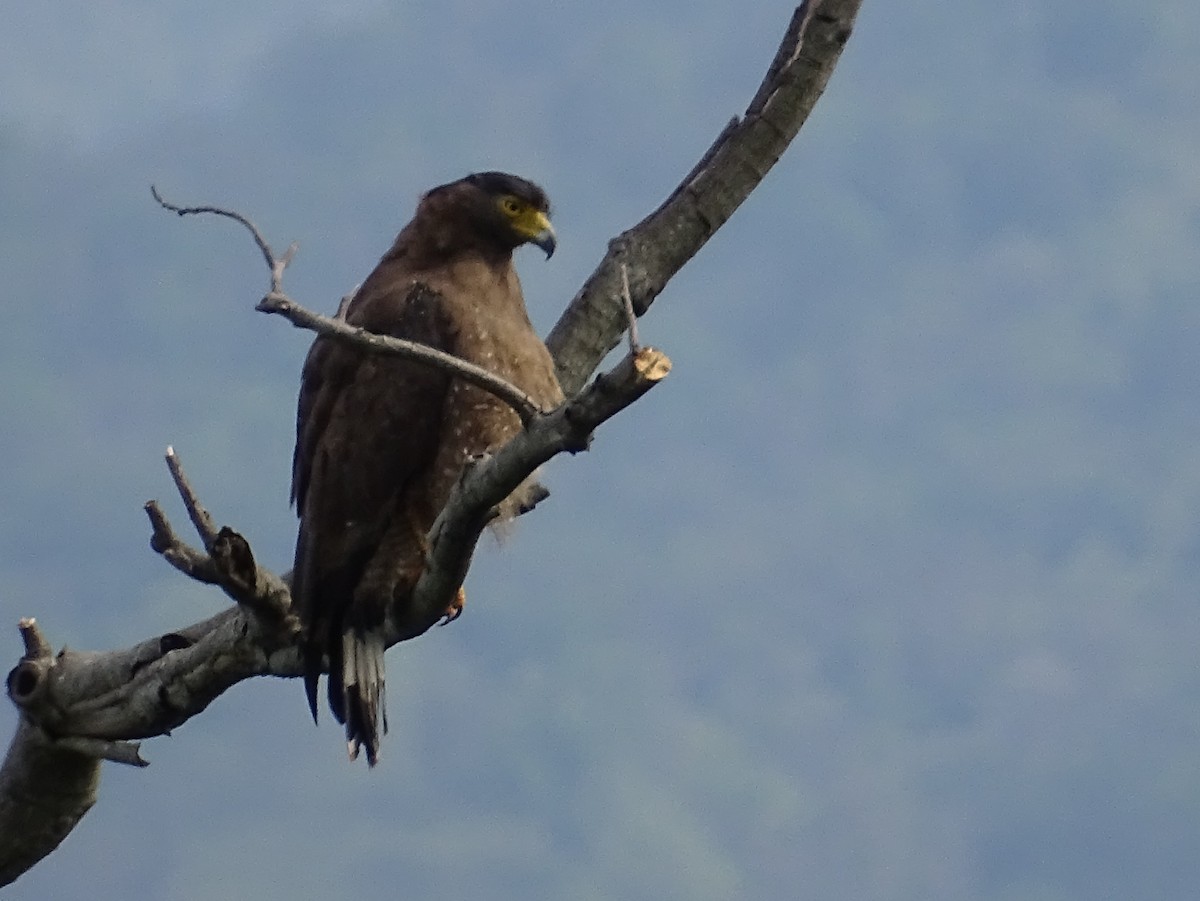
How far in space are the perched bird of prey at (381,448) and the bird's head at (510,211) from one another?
19cm

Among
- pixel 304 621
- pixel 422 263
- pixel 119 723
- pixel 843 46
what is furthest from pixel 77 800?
pixel 843 46

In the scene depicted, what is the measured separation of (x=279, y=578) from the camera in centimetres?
398

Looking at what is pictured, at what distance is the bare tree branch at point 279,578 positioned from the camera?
3336 millimetres

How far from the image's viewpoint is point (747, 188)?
227 inches

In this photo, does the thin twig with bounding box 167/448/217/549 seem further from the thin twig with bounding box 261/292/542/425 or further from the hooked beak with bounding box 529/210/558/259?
the hooked beak with bounding box 529/210/558/259

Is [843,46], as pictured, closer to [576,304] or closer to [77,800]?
[576,304]

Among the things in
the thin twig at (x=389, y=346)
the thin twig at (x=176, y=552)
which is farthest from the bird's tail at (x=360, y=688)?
the thin twig at (x=389, y=346)

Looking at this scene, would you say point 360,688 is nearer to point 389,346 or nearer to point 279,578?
point 279,578

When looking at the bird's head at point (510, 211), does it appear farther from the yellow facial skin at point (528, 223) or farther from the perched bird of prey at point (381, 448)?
the perched bird of prey at point (381, 448)

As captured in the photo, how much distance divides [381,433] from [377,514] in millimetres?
228

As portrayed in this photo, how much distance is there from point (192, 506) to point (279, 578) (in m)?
0.45

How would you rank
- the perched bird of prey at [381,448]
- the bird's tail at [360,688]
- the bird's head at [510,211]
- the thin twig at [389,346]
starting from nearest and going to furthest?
1. the thin twig at [389,346]
2. the bird's tail at [360,688]
3. the perched bird of prey at [381,448]
4. the bird's head at [510,211]

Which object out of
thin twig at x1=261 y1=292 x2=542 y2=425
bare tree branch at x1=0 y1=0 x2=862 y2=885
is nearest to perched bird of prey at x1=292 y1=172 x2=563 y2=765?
bare tree branch at x1=0 y1=0 x2=862 y2=885

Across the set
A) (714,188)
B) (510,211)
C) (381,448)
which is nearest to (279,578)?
(381,448)
